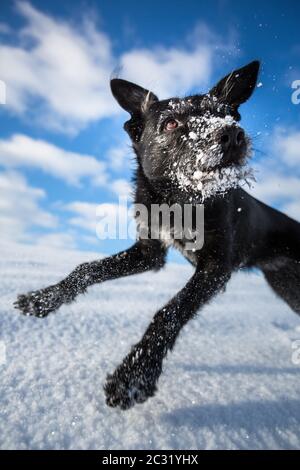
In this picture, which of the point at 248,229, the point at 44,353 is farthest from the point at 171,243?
the point at 44,353

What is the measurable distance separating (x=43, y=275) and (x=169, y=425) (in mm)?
5326

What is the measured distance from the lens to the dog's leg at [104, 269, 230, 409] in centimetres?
270

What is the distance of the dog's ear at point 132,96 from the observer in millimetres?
4582

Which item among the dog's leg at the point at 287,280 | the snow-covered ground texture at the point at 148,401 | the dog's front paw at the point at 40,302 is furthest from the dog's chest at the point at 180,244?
the dog's leg at the point at 287,280

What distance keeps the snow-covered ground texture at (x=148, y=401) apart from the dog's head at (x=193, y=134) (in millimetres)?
1121

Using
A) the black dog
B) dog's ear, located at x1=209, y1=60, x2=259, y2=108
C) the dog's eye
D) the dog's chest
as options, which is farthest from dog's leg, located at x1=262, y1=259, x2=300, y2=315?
the dog's eye

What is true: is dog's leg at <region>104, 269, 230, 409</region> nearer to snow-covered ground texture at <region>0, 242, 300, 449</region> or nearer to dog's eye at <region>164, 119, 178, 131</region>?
snow-covered ground texture at <region>0, 242, 300, 449</region>

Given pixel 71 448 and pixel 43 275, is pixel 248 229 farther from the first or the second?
pixel 43 275

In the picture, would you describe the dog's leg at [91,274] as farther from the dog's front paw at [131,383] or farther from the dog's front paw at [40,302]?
the dog's front paw at [131,383]

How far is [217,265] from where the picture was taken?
377cm

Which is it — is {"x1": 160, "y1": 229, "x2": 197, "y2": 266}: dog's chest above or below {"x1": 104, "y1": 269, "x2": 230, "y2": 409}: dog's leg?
above

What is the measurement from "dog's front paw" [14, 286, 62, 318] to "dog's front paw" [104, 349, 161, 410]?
103cm

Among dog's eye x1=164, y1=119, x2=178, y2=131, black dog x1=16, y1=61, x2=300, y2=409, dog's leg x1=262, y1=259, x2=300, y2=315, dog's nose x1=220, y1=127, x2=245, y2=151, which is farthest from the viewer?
dog's leg x1=262, y1=259, x2=300, y2=315

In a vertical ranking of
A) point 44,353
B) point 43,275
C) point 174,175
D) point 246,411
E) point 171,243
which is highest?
point 174,175
